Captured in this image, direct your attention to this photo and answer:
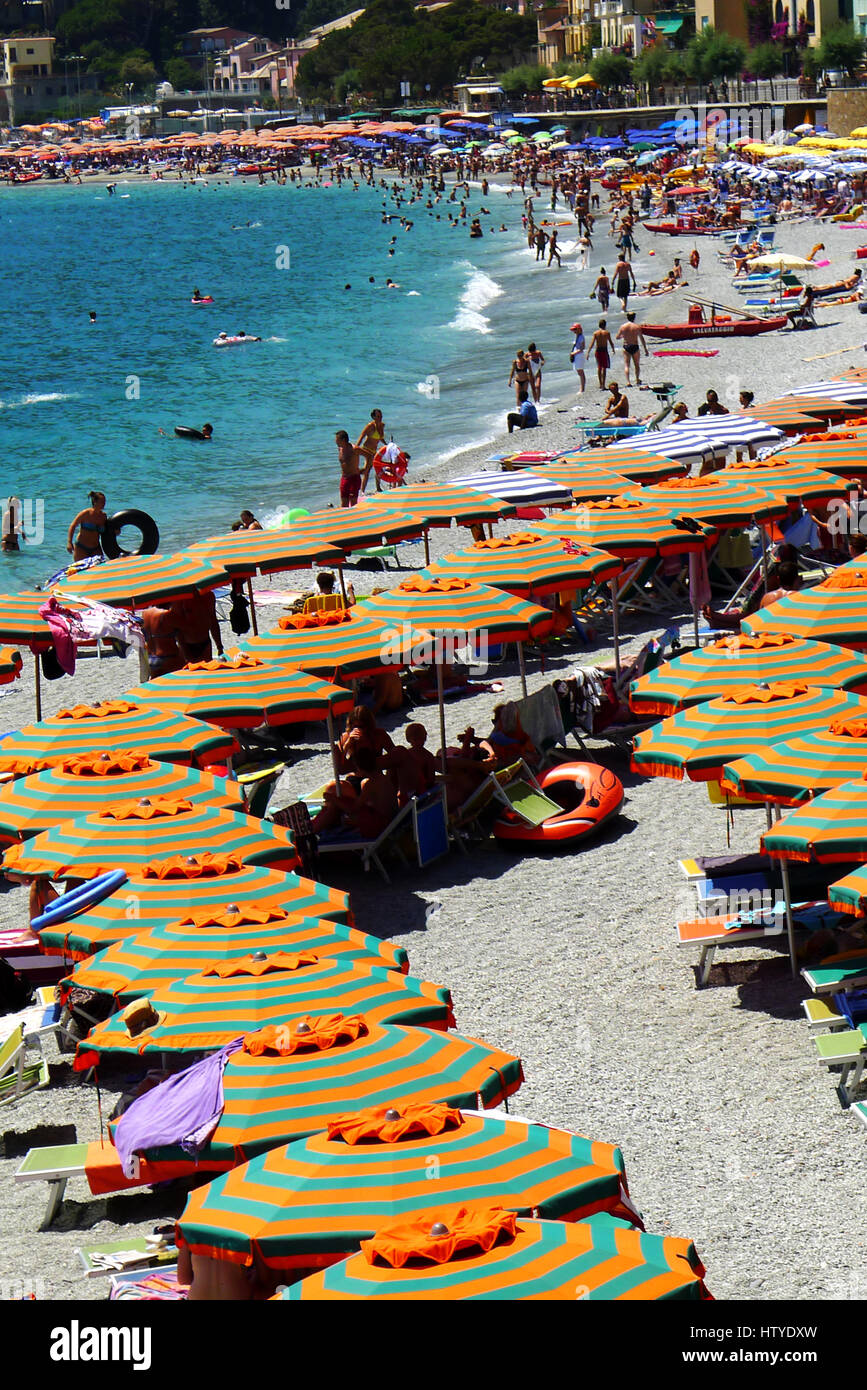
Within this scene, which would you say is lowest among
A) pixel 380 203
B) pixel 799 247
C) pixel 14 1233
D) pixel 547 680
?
pixel 14 1233

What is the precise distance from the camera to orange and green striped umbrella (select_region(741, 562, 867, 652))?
11969mm

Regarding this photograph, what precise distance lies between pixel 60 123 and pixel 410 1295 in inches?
7683

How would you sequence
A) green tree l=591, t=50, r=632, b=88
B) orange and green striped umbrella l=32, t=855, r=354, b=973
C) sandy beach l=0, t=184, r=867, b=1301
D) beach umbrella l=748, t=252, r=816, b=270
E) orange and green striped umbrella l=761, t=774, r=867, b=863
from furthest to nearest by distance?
green tree l=591, t=50, r=632, b=88 < beach umbrella l=748, t=252, r=816, b=270 < orange and green striped umbrella l=761, t=774, r=867, b=863 < orange and green striped umbrella l=32, t=855, r=354, b=973 < sandy beach l=0, t=184, r=867, b=1301

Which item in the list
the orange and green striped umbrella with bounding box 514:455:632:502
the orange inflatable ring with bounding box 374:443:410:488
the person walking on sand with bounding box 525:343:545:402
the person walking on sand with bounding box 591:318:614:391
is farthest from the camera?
the person walking on sand with bounding box 525:343:545:402

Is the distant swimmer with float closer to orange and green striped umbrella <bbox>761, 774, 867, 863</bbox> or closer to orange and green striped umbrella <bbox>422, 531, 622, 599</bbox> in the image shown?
orange and green striped umbrella <bbox>422, 531, 622, 599</bbox>

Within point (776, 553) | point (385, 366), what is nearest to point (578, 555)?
point (776, 553)

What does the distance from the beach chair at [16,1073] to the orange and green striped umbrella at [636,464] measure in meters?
9.79

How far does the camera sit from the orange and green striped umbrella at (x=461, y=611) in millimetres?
12500

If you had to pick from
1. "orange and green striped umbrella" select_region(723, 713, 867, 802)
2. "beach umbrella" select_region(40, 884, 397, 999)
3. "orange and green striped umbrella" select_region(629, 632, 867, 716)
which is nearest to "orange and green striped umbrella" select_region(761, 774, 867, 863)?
Result: "orange and green striped umbrella" select_region(723, 713, 867, 802)

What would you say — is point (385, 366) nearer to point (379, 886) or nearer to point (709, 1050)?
point (379, 886)

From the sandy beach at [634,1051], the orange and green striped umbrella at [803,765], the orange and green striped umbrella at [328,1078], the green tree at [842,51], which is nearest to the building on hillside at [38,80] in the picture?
the green tree at [842,51]

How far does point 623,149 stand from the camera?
308 feet

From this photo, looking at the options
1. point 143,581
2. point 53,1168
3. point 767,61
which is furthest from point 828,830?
point 767,61

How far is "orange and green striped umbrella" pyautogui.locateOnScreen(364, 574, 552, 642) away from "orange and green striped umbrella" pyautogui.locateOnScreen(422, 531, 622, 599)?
0.57m
